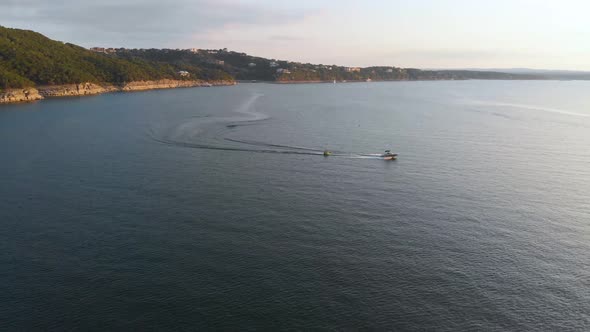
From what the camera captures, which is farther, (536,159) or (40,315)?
(536,159)

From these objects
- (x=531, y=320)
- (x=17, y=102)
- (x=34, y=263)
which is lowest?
(x=531, y=320)

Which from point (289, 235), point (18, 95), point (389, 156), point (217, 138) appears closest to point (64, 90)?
point (18, 95)

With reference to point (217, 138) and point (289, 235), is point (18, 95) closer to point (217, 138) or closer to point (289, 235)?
point (217, 138)

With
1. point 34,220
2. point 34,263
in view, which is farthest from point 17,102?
point 34,263

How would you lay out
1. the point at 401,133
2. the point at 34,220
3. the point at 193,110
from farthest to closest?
the point at 193,110 < the point at 401,133 < the point at 34,220

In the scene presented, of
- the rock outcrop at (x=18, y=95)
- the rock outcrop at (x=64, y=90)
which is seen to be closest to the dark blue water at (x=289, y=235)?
the rock outcrop at (x=18, y=95)

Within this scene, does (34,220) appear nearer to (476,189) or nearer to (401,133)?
(476,189)

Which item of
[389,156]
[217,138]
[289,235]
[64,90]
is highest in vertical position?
[64,90]
